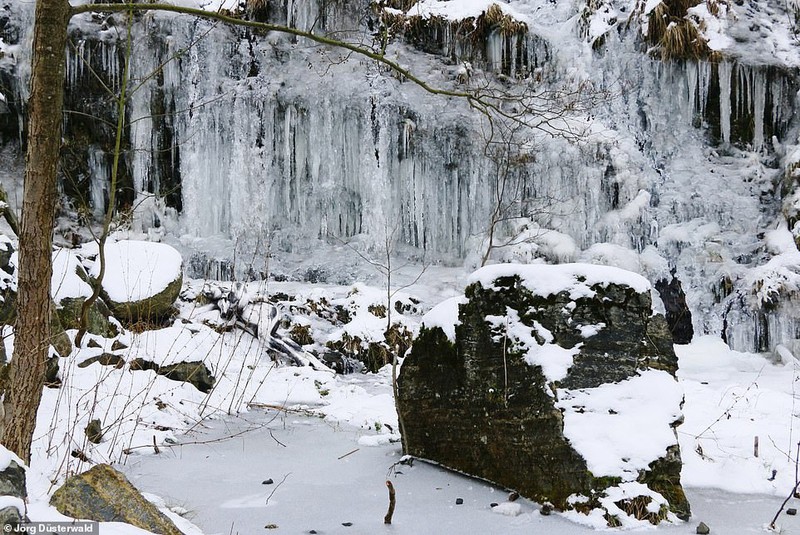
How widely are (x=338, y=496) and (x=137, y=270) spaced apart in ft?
17.1

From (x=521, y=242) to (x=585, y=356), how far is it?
7.47 m

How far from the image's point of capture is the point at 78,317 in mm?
6359

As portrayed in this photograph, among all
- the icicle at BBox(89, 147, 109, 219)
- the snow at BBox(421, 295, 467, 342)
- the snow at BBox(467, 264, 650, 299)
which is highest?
the icicle at BBox(89, 147, 109, 219)

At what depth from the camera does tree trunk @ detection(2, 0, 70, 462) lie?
9.00 feet

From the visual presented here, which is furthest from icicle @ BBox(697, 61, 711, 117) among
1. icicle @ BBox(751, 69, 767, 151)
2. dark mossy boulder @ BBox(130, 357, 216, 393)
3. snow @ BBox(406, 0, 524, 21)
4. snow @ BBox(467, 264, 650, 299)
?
dark mossy boulder @ BBox(130, 357, 216, 393)

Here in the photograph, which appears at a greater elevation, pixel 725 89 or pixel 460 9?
pixel 460 9

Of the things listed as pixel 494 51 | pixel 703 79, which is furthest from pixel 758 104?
pixel 494 51

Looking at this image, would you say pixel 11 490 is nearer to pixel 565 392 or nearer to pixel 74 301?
pixel 565 392

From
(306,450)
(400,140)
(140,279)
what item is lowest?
(306,450)

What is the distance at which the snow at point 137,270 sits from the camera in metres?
7.44

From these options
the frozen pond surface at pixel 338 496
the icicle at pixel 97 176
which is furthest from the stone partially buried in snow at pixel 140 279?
the icicle at pixel 97 176

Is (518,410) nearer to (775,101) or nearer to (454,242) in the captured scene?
(454,242)

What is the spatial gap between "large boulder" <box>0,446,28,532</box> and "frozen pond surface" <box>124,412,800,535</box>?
1.16 metres

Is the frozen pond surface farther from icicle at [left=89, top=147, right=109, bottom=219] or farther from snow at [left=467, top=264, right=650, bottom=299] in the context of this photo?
icicle at [left=89, top=147, right=109, bottom=219]
